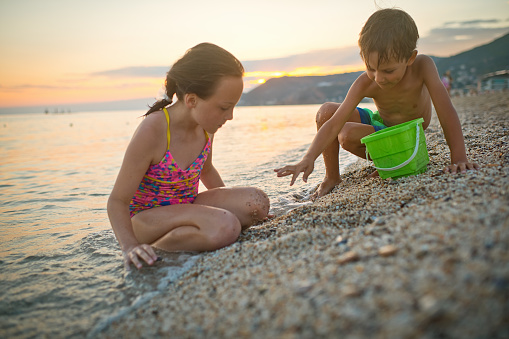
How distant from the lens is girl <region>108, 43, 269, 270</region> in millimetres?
2627

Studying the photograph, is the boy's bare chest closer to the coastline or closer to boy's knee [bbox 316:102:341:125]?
boy's knee [bbox 316:102:341:125]

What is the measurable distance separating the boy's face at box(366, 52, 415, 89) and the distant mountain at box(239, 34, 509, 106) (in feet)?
220

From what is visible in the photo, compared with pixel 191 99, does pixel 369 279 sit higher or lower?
lower

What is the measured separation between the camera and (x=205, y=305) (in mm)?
1797

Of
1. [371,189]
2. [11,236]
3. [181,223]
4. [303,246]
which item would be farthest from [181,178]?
[11,236]

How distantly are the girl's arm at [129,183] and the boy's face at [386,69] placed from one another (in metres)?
1.98

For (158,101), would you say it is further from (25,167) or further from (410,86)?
(25,167)

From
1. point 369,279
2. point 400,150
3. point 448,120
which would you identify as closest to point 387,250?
point 369,279

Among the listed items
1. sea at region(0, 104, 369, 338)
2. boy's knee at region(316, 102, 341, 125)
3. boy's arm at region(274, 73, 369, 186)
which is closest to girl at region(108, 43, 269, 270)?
sea at region(0, 104, 369, 338)

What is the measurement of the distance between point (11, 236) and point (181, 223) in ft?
6.83

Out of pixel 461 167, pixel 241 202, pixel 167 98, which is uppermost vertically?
pixel 167 98

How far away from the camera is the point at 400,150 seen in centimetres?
315

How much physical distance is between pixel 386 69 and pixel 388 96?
602 millimetres

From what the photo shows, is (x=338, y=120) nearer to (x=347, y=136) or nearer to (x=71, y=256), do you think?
(x=347, y=136)
